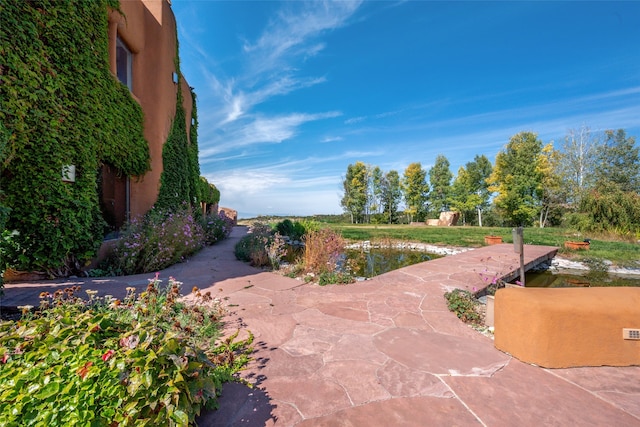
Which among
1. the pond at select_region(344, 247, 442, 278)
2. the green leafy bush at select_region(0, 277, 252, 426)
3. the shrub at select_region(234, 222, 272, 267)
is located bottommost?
the pond at select_region(344, 247, 442, 278)

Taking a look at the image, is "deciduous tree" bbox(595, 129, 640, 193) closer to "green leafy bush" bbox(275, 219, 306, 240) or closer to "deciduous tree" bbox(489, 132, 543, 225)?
"deciduous tree" bbox(489, 132, 543, 225)

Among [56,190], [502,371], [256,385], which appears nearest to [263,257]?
[56,190]

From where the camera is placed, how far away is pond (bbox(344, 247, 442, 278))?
245 inches

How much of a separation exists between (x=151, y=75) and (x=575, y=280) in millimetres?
11767

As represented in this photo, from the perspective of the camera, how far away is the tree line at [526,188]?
42.2ft

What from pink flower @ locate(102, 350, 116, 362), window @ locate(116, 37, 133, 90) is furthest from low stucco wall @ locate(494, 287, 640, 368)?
window @ locate(116, 37, 133, 90)

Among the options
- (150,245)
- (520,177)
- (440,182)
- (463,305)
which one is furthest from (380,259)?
(440,182)

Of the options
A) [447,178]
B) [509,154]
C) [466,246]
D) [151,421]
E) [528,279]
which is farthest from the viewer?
[447,178]

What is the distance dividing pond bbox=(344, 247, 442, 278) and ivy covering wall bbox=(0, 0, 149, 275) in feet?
16.7

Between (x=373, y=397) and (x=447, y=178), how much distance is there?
29.5 metres

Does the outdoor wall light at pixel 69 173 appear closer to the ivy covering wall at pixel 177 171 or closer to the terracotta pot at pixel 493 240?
the ivy covering wall at pixel 177 171

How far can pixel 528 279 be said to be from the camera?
634 cm

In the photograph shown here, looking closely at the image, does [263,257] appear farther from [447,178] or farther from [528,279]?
[447,178]

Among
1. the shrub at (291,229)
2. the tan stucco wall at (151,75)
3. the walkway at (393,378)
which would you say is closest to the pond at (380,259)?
the walkway at (393,378)
